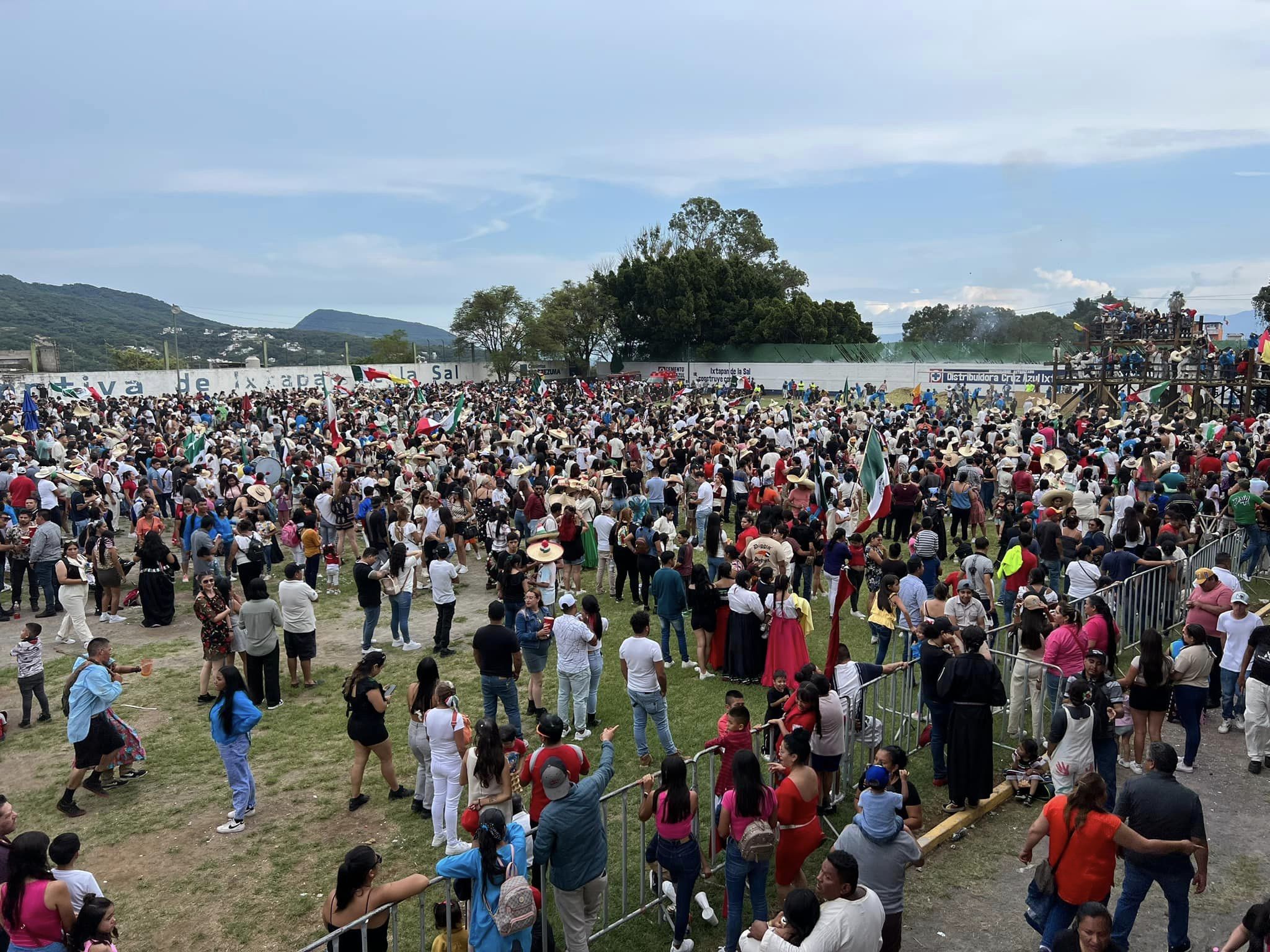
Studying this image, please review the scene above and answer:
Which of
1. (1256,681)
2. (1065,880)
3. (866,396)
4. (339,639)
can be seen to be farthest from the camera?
(866,396)

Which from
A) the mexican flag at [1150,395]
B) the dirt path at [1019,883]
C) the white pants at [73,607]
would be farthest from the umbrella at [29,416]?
the mexican flag at [1150,395]

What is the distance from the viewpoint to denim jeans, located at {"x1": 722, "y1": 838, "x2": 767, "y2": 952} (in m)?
5.04

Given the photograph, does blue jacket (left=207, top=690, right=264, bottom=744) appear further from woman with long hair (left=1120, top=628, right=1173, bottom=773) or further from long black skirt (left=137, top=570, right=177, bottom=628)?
woman with long hair (left=1120, top=628, right=1173, bottom=773)

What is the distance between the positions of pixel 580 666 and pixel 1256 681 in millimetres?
5732

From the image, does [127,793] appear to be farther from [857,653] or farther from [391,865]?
[857,653]

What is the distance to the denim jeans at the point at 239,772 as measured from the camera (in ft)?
22.6

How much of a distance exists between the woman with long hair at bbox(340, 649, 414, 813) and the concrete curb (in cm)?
414

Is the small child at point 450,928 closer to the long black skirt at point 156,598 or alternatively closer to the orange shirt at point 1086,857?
the orange shirt at point 1086,857

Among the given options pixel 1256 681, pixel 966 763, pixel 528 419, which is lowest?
pixel 966 763

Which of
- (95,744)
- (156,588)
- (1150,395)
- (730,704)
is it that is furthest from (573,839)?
(1150,395)

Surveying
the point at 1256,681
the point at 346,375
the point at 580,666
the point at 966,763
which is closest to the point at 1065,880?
the point at 966,763

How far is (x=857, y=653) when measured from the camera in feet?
34.4

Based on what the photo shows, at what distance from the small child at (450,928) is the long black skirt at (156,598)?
28.8 feet

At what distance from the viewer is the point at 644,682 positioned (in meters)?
7.47
